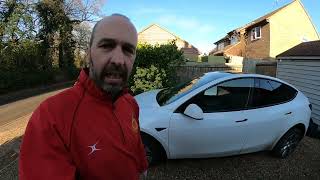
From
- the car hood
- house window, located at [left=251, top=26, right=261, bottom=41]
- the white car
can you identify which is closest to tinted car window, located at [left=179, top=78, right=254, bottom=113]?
the white car

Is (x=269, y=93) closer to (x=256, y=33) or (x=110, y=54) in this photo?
(x=110, y=54)

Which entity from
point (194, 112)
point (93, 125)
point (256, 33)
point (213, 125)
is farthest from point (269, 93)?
point (256, 33)

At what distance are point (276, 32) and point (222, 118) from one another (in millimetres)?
35232

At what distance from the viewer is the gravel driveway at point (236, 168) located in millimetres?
6262

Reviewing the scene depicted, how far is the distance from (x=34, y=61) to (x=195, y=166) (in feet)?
80.0

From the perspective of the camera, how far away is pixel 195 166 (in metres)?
6.59

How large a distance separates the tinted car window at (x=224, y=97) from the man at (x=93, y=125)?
4397mm

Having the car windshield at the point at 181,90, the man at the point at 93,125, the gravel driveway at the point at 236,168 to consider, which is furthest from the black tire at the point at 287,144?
the man at the point at 93,125

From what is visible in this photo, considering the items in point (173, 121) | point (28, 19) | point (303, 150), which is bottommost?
point (303, 150)

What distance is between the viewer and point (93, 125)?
186 centimetres

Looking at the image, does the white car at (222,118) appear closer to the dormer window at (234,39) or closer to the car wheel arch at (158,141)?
the car wheel arch at (158,141)

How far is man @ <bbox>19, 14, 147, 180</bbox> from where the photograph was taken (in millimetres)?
1708

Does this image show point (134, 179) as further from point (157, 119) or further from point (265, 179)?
point (265, 179)

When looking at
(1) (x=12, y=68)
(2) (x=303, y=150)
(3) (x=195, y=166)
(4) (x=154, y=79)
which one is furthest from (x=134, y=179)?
(1) (x=12, y=68)
